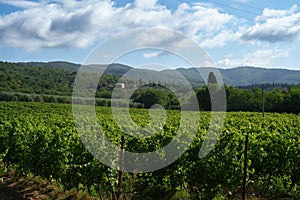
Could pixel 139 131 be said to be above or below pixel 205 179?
above

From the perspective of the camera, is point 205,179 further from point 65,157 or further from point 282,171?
point 65,157

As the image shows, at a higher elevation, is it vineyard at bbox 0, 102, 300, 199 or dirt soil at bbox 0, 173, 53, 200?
vineyard at bbox 0, 102, 300, 199

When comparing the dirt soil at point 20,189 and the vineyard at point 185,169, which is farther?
the dirt soil at point 20,189

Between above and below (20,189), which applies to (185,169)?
above

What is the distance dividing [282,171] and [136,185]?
362 centimetres

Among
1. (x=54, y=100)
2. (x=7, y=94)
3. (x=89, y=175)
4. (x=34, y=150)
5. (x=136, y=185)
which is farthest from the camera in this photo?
(x=54, y=100)

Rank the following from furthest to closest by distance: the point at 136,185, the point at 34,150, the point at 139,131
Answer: the point at 139,131 → the point at 34,150 → the point at 136,185

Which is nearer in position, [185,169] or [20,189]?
[185,169]

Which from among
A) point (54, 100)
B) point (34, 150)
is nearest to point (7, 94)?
point (54, 100)

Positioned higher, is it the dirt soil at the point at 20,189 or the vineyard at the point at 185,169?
the vineyard at the point at 185,169

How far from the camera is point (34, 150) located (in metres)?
9.34

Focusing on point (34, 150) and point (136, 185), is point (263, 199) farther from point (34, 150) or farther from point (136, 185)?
point (34, 150)

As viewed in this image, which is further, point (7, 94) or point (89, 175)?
point (7, 94)

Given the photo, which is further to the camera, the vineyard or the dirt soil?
the dirt soil
